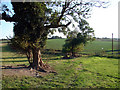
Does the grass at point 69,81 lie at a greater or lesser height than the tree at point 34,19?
lesser

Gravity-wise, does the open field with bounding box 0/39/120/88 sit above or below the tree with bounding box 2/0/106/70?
below

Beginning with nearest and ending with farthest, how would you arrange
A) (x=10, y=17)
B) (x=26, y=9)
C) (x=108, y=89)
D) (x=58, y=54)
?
(x=108, y=89) → (x=26, y=9) → (x=10, y=17) → (x=58, y=54)

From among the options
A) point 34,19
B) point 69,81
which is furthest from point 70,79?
point 34,19

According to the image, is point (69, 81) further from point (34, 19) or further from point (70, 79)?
point (34, 19)

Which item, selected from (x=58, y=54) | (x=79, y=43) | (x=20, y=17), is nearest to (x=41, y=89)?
(x=20, y=17)

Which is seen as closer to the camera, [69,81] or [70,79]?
[69,81]

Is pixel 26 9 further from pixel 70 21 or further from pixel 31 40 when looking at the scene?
pixel 70 21

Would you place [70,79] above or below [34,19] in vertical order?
below

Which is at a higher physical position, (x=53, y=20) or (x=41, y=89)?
(x=53, y=20)

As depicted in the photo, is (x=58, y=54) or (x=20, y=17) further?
(x=58, y=54)

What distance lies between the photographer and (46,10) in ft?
30.6

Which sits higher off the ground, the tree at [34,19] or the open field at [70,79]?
the tree at [34,19]

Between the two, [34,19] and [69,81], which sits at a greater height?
[34,19]

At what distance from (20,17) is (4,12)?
1.49 metres
